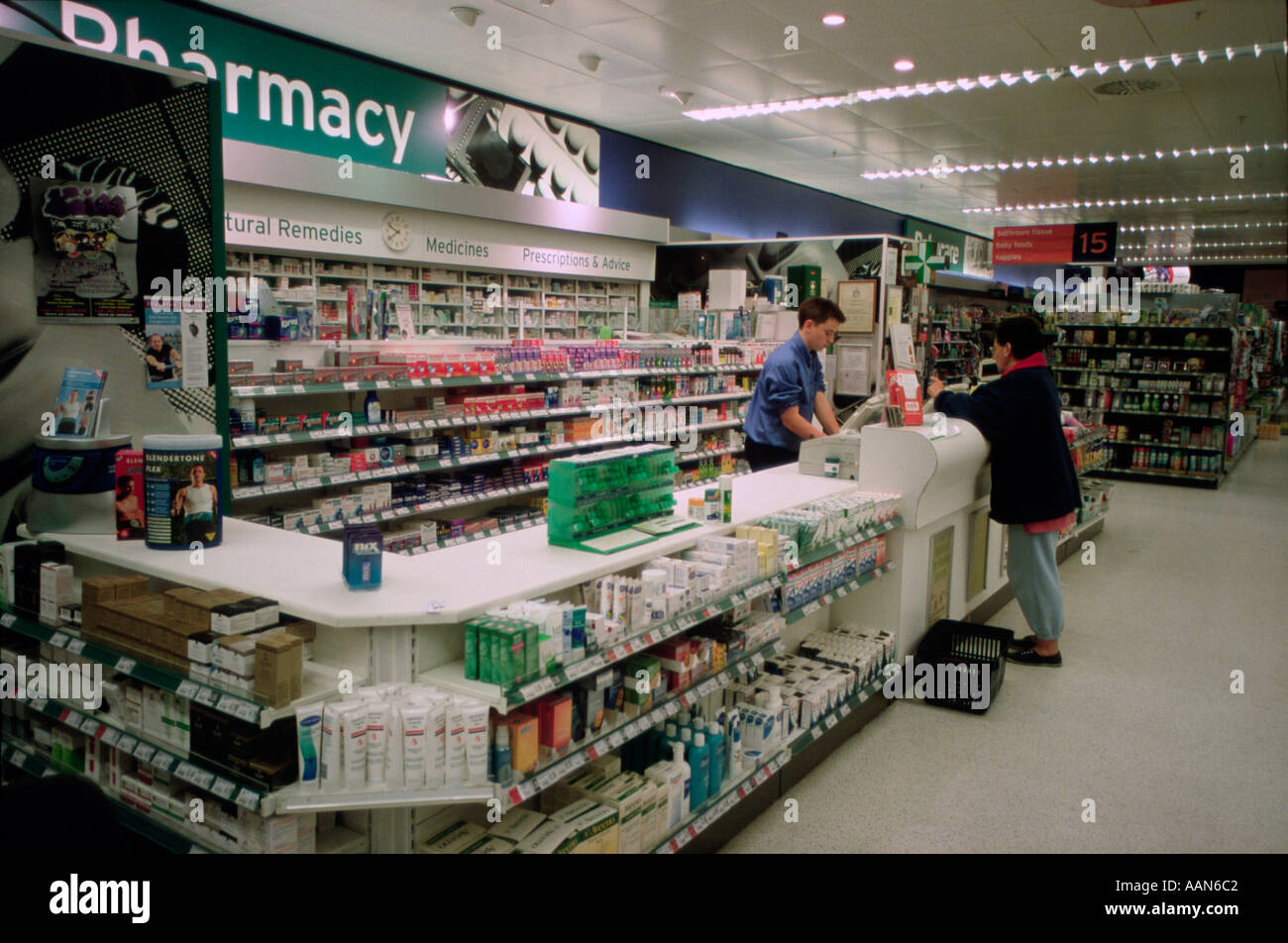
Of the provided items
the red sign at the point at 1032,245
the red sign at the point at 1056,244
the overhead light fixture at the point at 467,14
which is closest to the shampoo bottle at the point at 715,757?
the overhead light fixture at the point at 467,14

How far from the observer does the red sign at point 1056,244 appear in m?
15.5

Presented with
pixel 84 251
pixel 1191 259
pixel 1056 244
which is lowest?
pixel 84 251

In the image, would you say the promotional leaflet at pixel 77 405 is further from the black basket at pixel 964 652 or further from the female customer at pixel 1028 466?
the female customer at pixel 1028 466

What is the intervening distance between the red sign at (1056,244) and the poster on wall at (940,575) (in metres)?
12.4

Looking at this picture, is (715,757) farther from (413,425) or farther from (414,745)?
(413,425)

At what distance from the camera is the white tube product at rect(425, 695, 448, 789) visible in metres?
2.34

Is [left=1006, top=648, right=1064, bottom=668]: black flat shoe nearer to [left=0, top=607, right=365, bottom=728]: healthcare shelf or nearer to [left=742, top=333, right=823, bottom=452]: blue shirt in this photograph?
[left=742, top=333, right=823, bottom=452]: blue shirt

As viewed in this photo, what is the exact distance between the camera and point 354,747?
2316 mm

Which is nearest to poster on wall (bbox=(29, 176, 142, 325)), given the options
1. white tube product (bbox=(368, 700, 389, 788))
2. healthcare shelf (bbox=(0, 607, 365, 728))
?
healthcare shelf (bbox=(0, 607, 365, 728))

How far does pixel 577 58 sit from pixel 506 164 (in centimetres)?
185

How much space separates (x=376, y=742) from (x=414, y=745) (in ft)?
0.32

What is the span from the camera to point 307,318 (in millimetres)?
5750

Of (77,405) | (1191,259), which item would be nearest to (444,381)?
(77,405)
